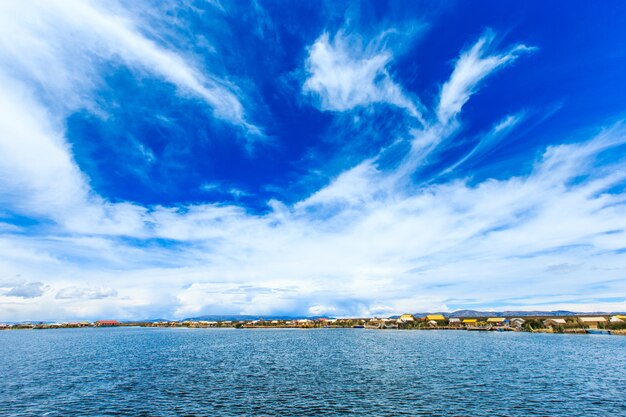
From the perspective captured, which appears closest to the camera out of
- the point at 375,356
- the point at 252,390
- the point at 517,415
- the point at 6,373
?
the point at 517,415

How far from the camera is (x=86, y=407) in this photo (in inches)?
1702

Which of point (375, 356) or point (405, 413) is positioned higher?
point (375, 356)

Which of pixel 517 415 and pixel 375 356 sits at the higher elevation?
pixel 375 356

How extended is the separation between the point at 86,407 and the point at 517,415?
5056cm

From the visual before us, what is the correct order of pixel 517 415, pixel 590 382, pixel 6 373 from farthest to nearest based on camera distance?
pixel 6 373
pixel 590 382
pixel 517 415

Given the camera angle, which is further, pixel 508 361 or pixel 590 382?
pixel 508 361

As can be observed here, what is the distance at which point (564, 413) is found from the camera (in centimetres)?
3994

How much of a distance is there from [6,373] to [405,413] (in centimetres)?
7544

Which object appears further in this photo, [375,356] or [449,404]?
[375,356]

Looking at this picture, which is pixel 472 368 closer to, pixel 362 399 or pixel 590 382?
pixel 590 382

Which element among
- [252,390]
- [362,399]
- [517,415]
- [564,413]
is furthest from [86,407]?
[564,413]

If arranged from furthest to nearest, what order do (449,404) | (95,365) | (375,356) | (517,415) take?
(375,356)
(95,365)
(449,404)
(517,415)

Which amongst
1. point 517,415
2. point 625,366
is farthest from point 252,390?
point 625,366

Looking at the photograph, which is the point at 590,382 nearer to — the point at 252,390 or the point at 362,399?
the point at 362,399
